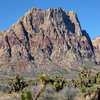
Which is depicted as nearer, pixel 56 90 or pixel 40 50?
pixel 56 90

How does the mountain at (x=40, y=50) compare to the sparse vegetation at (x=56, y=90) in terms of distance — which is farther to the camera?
the mountain at (x=40, y=50)

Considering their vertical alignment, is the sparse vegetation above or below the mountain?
below

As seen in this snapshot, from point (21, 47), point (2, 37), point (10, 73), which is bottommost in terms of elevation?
point (10, 73)

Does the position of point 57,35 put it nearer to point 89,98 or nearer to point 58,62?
point 58,62

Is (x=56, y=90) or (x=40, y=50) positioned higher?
(x=40, y=50)

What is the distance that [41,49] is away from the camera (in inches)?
7018

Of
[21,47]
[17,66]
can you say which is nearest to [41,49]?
[21,47]

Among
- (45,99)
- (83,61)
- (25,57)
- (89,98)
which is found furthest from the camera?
(83,61)

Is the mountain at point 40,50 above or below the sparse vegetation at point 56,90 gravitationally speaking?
above

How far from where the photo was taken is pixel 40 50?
17512 cm

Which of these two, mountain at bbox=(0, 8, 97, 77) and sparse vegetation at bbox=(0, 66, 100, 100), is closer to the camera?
sparse vegetation at bbox=(0, 66, 100, 100)

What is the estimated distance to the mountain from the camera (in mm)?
148750

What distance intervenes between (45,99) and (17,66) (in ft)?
430

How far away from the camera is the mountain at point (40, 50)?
149 m
